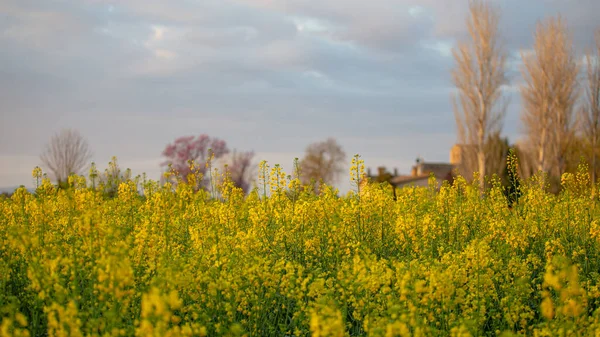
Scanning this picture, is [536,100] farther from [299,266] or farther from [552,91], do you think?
[299,266]

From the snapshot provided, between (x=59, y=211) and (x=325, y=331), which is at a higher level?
(x=59, y=211)

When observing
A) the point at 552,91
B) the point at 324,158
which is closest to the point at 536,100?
the point at 552,91

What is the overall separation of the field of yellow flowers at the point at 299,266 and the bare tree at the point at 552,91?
1929 centimetres

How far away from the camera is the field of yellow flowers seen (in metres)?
4.70

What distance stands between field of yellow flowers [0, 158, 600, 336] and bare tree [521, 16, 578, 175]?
19.3 meters

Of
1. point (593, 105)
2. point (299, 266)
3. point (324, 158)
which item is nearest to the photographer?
point (299, 266)

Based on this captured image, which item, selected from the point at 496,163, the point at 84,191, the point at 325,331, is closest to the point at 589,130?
the point at 496,163

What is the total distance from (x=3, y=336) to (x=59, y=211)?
6.26 m

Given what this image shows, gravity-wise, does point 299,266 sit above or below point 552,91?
below

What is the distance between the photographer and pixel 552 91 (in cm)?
2823

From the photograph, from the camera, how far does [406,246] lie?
320 inches

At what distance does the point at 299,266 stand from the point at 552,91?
84.9 feet

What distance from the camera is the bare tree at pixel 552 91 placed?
2805 cm

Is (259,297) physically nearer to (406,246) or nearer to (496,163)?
(406,246)
